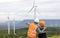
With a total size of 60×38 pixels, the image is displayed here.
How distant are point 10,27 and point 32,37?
20.2m

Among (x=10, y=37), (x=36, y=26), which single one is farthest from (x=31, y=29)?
(x=10, y=37)

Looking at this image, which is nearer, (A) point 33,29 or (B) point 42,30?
(A) point 33,29

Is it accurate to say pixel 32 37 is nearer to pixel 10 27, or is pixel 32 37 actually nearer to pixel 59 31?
pixel 59 31

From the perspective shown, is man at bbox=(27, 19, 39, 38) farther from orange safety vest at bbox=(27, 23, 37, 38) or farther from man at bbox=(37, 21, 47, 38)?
man at bbox=(37, 21, 47, 38)

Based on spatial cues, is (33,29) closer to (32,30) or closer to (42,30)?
(32,30)

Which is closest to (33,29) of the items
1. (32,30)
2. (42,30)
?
(32,30)

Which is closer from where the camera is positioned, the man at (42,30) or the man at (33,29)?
the man at (33,29)

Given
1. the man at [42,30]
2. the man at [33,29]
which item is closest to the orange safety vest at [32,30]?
the man at [33,29]

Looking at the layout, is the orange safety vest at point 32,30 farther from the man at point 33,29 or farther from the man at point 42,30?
the man at point 42,30

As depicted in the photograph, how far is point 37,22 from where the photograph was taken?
12102mm

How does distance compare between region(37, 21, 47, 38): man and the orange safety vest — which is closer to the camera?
the orange safety vest

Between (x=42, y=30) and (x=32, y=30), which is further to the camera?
(x=42, y=30)

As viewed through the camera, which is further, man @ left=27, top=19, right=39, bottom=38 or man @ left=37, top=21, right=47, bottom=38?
man @ left=37, top=21, right=47, bottom=38

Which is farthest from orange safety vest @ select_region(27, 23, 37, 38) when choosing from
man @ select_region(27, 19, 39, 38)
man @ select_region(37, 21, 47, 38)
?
man @ select_region(37, 21, 47, 38)
